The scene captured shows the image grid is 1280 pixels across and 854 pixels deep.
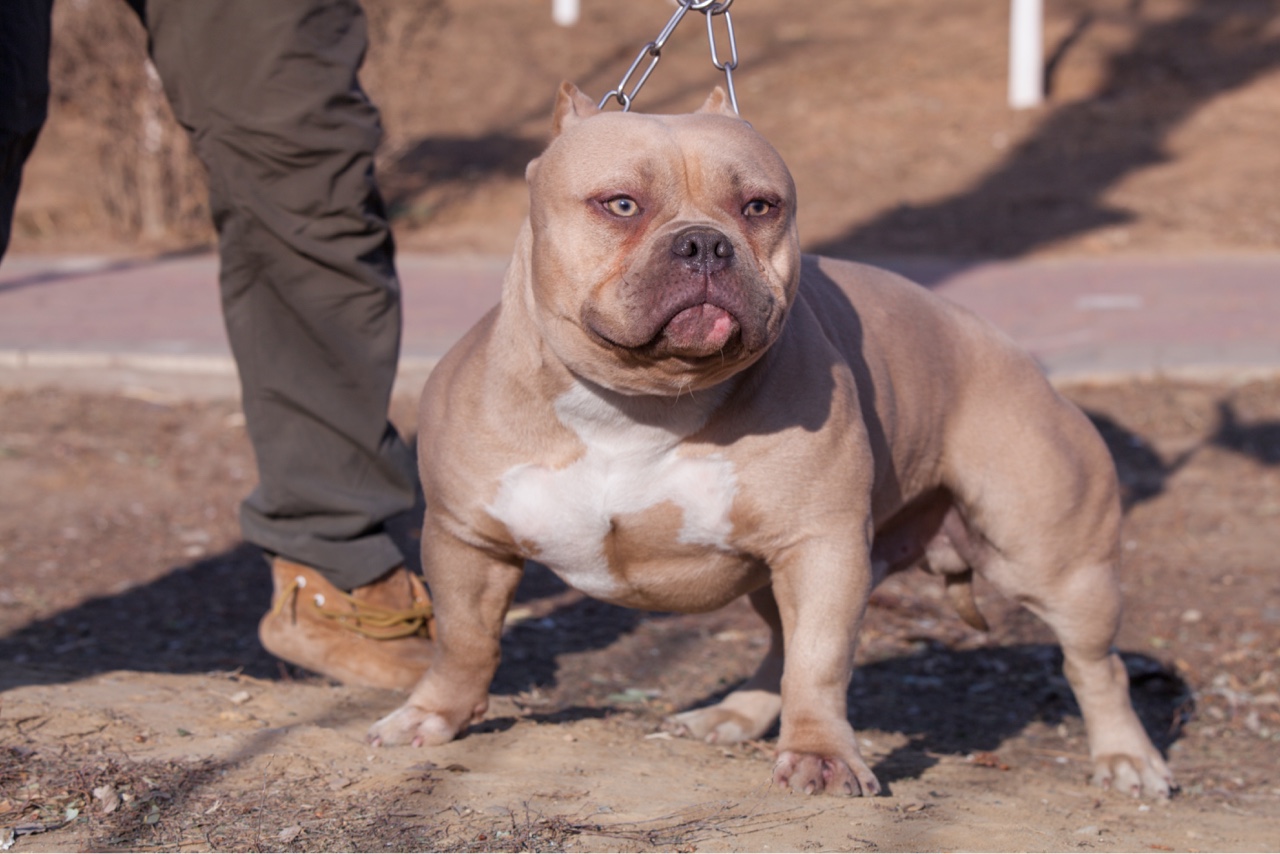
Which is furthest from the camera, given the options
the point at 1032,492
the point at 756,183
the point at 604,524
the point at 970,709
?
the point at 970,709

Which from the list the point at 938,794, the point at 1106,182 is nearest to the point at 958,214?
the point at 1106,182

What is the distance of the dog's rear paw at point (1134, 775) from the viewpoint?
135 inches

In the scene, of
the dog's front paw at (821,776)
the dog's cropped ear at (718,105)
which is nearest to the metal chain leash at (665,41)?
the dog's cropped ear at (718,105)

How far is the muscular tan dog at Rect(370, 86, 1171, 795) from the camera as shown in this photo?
255 cm

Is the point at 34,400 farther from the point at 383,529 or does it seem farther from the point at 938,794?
the point at 938,794

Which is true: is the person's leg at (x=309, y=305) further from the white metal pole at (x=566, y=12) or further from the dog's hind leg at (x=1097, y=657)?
the white metal pole at (x=566, y=12)

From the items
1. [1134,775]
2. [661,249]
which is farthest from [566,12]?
[661,249]

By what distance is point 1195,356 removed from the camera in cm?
670

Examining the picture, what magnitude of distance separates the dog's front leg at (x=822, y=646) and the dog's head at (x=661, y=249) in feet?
1.39

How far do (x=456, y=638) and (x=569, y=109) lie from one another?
1.11 m

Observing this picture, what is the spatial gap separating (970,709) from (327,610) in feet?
5.89

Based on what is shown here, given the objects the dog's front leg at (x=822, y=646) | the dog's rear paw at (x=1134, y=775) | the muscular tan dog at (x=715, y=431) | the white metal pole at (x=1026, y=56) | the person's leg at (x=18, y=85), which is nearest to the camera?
the muscular tan dog at (x=715, y=431)

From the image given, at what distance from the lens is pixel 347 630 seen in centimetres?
372

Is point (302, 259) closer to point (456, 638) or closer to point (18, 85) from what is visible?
point (18, 85)
